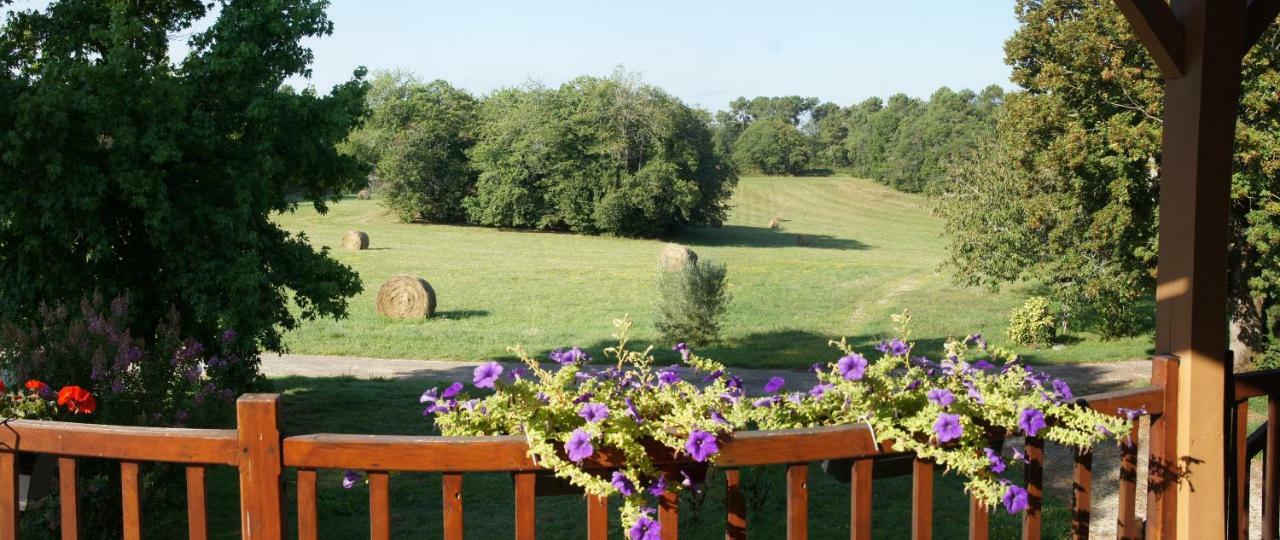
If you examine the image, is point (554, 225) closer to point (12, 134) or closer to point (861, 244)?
point (861, 244)

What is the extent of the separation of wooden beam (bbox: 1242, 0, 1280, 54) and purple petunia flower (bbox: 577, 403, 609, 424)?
244cm

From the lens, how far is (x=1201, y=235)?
3215mm

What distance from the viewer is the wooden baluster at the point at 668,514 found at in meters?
2.36

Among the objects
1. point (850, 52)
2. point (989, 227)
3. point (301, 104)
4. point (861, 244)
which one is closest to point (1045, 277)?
point (989, 227)

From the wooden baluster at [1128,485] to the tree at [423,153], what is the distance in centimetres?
4195

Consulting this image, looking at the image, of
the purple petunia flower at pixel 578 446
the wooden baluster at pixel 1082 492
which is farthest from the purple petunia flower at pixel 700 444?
the wooden baluster at pixel 1082 492

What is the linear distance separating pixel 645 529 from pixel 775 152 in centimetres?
7836

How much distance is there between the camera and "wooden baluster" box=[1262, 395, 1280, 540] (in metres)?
3.64

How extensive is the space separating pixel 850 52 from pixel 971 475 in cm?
1291

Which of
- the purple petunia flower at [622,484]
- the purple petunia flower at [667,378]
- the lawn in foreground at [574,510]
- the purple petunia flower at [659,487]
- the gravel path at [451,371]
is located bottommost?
the gravel path at [451,371]

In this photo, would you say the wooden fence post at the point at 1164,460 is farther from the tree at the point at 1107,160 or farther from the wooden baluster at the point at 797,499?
the tree at the point at 1107,160

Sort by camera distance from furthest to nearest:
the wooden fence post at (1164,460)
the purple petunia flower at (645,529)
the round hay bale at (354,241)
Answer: the round hay bale at (354,241), the wooden fence post at (1164,460), the purple petunia flower at (645,529)

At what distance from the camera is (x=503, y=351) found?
52.8 ft

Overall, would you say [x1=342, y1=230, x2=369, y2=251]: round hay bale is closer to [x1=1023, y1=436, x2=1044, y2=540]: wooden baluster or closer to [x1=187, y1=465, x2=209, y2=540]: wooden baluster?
[x1=187, y1=465, x2=209, y2=540]: wooden baluster
